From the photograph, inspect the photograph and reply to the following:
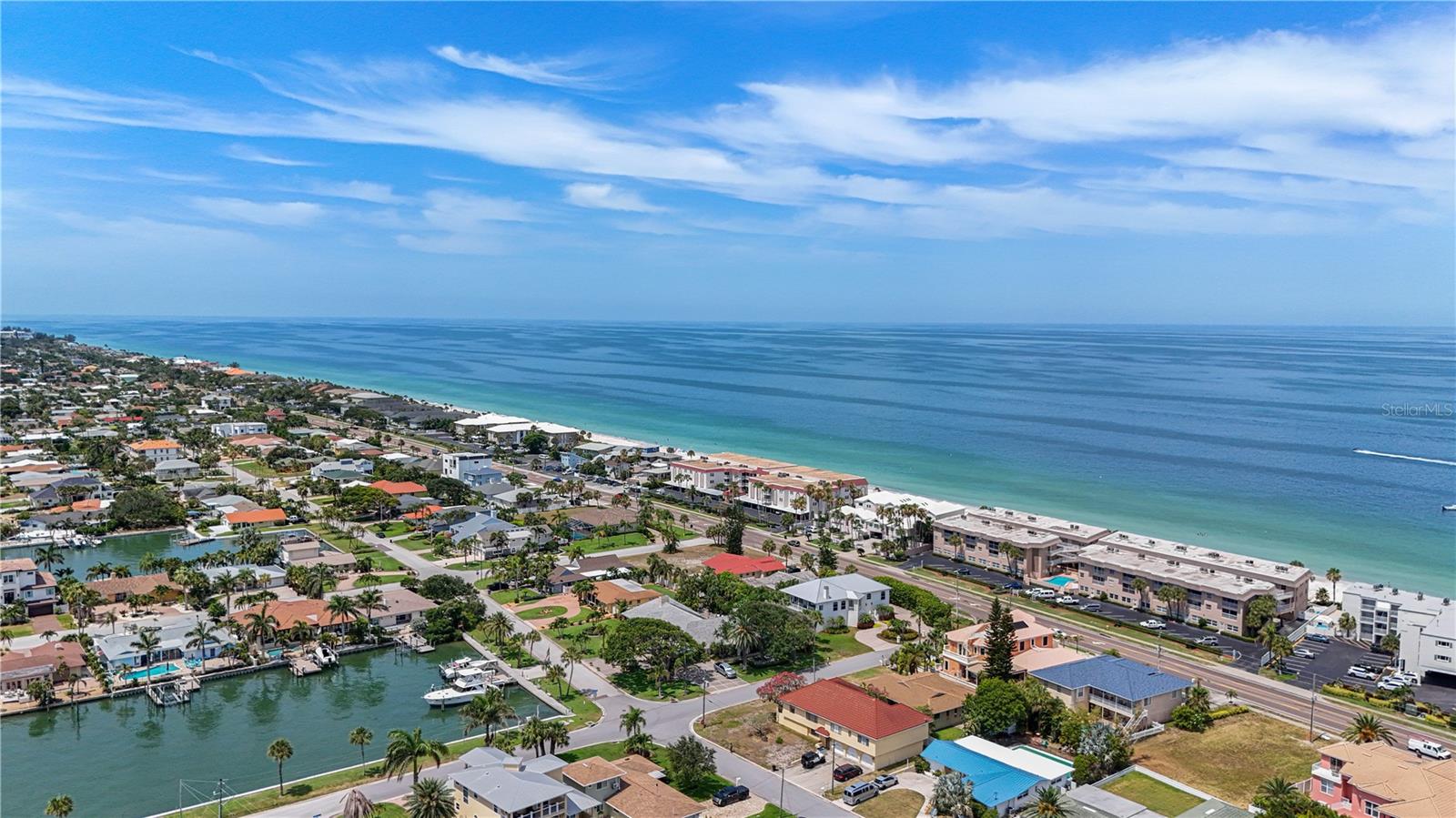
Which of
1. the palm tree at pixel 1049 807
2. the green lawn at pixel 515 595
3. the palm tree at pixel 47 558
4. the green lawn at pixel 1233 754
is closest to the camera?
the palm tree at pixel 1049 807

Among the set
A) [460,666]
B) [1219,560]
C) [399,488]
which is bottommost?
[460,666]

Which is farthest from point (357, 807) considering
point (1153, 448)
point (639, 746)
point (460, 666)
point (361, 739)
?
point (1153, 448)

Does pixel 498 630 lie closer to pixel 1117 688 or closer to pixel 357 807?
pixel 357 807

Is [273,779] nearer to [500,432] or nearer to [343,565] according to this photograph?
[343,565]

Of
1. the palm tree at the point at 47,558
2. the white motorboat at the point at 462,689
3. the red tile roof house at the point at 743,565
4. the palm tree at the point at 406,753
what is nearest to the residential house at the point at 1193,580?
the red tile roof house at the point at 743,565

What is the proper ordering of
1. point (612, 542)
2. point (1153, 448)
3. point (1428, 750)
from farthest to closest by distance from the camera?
1. point (1153, 448)
2. point (612, 542)
3. point (1428, 750)

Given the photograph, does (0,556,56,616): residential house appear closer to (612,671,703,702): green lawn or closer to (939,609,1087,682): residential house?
(612,671,703,702): green lawn

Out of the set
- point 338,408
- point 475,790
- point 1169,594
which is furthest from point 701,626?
point 338,408

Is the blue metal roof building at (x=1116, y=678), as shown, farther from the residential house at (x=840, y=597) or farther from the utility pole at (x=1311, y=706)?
the residential house at (x=840, y=597)
